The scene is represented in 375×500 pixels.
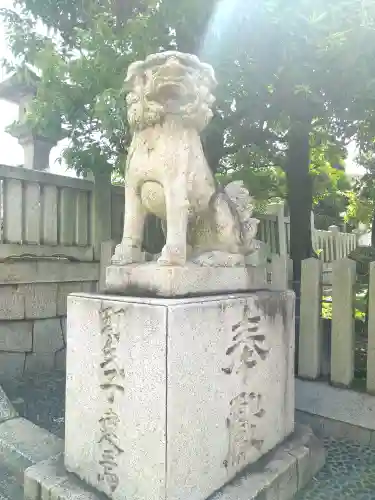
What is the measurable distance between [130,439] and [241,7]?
3080 mm

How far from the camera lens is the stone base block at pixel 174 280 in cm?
206

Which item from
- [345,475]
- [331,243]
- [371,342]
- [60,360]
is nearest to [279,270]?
[371,342]

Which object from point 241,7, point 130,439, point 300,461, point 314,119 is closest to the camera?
point 130,439

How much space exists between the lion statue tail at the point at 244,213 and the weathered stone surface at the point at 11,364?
277cm

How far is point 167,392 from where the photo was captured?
70.5 inches

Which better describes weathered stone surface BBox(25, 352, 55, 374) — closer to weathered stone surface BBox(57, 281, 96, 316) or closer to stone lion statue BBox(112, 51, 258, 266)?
weathered stone surface BBox(57, 281, 96, 316)

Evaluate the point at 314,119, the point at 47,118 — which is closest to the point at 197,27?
the point at 47,118

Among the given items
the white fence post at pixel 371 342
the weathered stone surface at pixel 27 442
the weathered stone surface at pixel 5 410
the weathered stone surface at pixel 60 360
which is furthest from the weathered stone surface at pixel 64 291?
the white fence post at pixel 371 342

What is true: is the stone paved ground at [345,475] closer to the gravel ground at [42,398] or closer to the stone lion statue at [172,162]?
the stone lion statue at [172,162]

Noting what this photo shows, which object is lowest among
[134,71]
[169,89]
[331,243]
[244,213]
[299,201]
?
[331,243]

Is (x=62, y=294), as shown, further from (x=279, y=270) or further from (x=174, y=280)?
(x=174, y=280)

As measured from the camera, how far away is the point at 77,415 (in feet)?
7.26

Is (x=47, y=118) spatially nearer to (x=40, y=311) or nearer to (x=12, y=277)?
(x=12, y=277)

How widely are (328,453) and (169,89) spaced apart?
2.62 m
